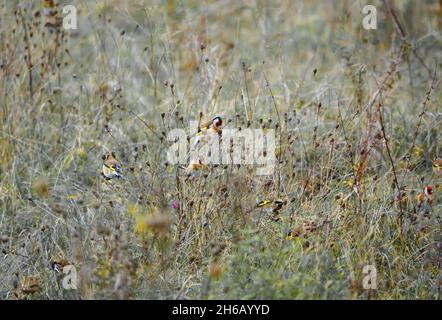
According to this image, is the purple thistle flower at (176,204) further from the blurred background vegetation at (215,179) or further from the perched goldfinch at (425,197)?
the perched goldfinch at (425,197)

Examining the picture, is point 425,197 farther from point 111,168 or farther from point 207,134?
point 111,168

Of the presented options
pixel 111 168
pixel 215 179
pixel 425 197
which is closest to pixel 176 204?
pixel 215 179

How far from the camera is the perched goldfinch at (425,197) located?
141 inches

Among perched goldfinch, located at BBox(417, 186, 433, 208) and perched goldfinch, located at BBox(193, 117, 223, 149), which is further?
perched goldfinch, located at BBox(193, 117, 223, 149)

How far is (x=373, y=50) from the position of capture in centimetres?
572

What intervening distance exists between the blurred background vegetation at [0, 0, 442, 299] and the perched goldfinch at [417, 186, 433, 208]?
0.16ft

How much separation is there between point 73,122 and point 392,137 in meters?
2.12

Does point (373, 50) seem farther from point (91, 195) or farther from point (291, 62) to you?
point (91, 195)

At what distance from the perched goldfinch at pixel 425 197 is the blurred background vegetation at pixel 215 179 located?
0.05m

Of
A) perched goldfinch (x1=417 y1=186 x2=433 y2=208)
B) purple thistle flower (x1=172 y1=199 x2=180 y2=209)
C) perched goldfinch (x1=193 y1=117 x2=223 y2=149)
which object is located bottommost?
purple thistle flower (x1=172 y1=199 x2=180 y2=209)

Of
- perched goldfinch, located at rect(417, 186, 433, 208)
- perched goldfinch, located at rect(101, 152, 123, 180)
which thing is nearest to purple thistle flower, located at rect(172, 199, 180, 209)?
perched goldfinch, located at rect(101, 152, 123, 180)

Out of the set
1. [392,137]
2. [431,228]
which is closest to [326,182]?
[431,228]

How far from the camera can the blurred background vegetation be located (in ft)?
10.8

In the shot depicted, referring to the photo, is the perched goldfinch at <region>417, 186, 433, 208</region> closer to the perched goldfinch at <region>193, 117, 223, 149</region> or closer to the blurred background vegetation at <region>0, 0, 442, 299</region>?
the blurred background vegetation at <region>0, 0, 442, 299</region>
